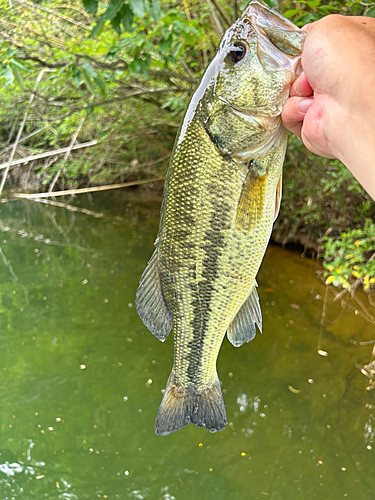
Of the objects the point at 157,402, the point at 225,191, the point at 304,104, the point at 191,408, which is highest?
the point at 304,104

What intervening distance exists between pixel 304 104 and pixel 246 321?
3.13 ft

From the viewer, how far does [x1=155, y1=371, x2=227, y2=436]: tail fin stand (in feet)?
5.82

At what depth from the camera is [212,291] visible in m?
1.56

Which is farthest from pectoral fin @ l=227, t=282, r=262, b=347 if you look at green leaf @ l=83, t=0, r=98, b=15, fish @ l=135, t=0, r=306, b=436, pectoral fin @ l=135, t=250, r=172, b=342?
green leaf @ l=83, t=0, r=98, b=15

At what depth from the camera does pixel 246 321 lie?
66.3 inches

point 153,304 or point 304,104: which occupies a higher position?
point 304,104

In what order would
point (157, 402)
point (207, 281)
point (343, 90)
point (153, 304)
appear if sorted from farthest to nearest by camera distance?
point (157, 402), point (153, 304), point (207, 281), point (343, 90)

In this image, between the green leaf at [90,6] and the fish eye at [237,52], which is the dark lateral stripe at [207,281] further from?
the green leaf at [90,6]

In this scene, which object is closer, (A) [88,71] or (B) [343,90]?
(B) [343,90]

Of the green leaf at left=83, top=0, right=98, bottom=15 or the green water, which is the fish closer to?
the green leaf at left=83, top=0, right=98, bottom=15

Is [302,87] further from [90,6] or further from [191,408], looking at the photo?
[90,6]

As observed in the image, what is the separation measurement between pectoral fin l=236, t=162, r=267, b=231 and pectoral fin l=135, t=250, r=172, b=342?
49 cm

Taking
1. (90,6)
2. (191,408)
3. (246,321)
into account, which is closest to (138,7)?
(90,6)

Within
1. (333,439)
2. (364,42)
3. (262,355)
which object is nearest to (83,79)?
(364,42)
